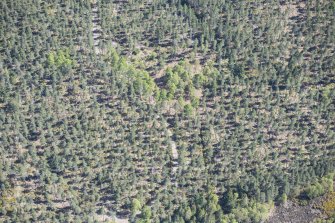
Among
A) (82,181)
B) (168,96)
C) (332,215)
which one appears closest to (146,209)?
(82,181)

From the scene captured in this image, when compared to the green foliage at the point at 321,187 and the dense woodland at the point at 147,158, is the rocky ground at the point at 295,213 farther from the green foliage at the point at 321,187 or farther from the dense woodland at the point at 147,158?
the green foliage at the point at 321,187

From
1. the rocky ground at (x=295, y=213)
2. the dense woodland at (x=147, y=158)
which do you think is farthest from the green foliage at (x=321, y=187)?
the rocky ground at (x=295, y=213)

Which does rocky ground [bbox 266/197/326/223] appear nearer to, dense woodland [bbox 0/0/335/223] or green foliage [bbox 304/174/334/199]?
dense woodland [bbox 0/0/335/223]

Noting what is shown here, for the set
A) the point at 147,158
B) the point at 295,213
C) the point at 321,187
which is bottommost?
the point at 295,213

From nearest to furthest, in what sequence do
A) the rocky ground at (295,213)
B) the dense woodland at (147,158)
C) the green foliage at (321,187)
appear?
the dense woodland at (147,158) < the rocky ground at (295,213) < the green foliage at (321,187)

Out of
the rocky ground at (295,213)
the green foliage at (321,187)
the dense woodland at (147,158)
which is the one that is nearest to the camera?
the dense woodland at (147,158)

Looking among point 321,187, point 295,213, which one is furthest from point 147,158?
point 321,187

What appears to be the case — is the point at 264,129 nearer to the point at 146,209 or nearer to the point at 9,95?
the point at 146,209

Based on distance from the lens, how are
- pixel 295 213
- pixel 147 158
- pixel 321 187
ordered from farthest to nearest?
pixel 147 158 < pixel 295 213 < pixel 321 187

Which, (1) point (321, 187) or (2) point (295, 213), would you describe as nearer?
(1) point (321, 187)

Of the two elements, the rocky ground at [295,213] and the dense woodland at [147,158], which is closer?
the dense woodland at [147,158]

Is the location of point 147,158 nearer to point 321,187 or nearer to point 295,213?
point 295,213
